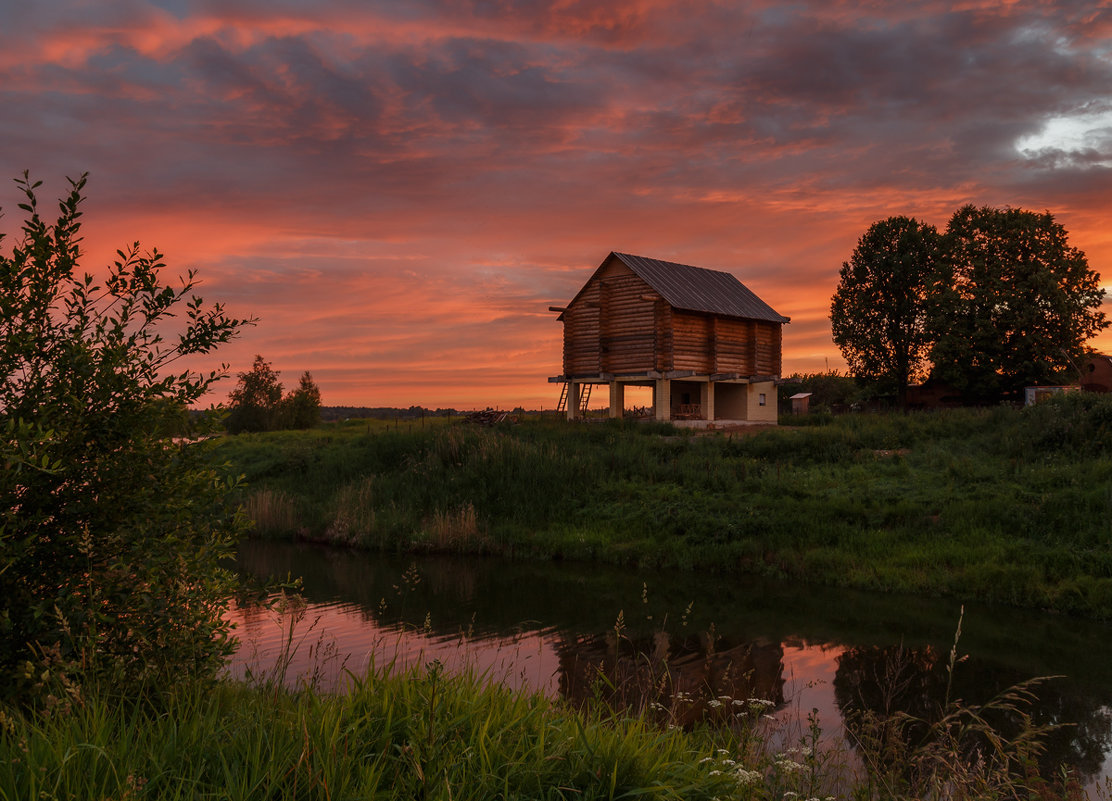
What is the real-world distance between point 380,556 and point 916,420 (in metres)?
20.9

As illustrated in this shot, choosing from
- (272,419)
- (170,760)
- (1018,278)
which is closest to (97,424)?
(170,760)

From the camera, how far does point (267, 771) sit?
4.13m

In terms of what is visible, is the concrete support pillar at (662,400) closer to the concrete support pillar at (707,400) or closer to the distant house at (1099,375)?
the concrete support pillar at (707,400)

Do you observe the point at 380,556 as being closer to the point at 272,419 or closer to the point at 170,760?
the point at 170,760

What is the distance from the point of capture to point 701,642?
Answer: 1325 cm

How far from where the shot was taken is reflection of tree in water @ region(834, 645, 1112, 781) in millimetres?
8844

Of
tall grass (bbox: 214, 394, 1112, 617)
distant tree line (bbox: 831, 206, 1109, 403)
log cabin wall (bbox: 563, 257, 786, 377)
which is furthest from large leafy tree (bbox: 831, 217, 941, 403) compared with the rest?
tall grass (bbox: 214, 394, 1112, 617)

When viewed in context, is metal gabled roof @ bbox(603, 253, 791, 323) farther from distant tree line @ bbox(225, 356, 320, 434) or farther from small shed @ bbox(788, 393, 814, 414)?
distant tree line @ bbox(225, 356, 320, 434)

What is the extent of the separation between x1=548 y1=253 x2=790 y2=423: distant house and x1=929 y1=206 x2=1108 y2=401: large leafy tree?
30.7 feet

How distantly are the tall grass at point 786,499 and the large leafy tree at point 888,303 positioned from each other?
56.0 ft

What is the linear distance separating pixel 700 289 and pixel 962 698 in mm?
34226

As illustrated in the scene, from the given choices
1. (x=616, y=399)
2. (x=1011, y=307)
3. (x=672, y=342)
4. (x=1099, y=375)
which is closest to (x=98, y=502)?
(x=672, y=342)

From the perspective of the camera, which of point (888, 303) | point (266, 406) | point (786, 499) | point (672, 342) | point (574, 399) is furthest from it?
point (266, 406)

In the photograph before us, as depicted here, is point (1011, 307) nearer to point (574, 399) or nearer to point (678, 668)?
point (574, 399)
